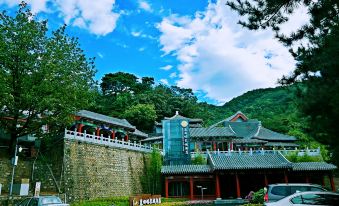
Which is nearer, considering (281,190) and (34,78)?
(281,190)

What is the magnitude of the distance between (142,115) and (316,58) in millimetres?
45977

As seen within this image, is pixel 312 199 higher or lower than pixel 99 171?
lower

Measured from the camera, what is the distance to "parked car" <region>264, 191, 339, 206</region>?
30.8 ft


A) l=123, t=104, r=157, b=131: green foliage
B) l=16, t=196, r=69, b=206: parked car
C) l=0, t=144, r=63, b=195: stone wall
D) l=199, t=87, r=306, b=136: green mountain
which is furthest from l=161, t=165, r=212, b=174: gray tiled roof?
l=199, t=87, r=306, b=136: green mountain

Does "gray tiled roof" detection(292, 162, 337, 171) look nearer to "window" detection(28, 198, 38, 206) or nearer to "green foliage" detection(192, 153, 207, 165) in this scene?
"green foliage" detection(192, 153, 207, 165)

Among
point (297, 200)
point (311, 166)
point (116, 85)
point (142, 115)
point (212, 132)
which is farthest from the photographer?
point (116, 85)

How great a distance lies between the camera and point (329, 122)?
239 inches

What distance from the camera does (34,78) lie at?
68.9 feet

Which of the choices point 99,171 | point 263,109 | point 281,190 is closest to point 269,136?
point 99,171

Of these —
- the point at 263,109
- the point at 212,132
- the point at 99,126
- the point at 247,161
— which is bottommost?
the point at 247,161

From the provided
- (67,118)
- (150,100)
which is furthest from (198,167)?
(150,100)

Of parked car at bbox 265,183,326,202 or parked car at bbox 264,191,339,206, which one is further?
parked car at bbox 265,183,326,202

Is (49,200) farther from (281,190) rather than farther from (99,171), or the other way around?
(99,171)

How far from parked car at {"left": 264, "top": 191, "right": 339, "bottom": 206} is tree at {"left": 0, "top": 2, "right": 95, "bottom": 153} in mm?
16052
